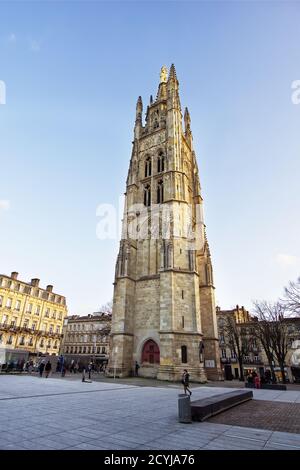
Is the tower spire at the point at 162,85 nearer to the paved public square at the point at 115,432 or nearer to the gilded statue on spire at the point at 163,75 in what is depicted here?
the gilded statue on spire at the point at 163,75

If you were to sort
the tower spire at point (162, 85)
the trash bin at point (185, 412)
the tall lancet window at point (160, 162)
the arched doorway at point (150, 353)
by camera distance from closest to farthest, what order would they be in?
the trash bin at point (185, 412)
the arched doorway at point (150, 353)
the tall lancet window at point (160, 162)
the tower spire at point (162, 85)

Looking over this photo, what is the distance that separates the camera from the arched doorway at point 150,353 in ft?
85.6

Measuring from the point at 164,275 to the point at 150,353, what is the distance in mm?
7726

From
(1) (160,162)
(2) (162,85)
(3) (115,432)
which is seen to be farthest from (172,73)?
(3) (115,432)

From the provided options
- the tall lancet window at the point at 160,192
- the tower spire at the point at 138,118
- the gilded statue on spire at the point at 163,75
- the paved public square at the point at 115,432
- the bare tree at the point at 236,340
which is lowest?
the paved public square at the point at 115,432

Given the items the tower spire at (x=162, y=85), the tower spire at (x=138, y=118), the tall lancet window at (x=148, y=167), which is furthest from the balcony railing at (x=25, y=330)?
the tower spire at (x=162, y=85)

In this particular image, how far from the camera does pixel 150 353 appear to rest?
26.6m

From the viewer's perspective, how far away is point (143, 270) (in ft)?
100

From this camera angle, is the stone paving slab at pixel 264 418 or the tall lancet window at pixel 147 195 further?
the tall lancet window at pixel 147 195

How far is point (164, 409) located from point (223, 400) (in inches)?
81.6

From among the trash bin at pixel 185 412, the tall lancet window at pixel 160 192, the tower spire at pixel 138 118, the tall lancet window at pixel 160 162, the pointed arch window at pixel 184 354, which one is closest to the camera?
the trash bin at pixel 185 412

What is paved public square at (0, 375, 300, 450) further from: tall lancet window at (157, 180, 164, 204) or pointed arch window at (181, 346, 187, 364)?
tall lancet window at (157, 180, 164, 204)

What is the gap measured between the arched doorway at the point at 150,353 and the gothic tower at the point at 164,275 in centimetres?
9
